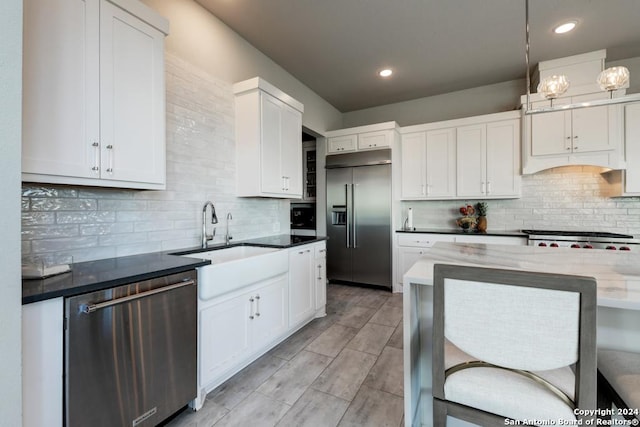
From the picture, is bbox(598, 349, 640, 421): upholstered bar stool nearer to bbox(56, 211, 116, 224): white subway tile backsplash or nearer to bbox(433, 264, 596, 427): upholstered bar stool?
bbox(433, 264, 596, 427): upholstered bar stool

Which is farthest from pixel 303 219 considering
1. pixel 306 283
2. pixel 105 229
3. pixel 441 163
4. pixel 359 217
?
pixel 105 229

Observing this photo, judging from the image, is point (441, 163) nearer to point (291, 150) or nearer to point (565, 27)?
point (565, 27)

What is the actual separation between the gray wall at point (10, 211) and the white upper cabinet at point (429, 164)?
4153mm

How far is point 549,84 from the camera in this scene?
1.87m

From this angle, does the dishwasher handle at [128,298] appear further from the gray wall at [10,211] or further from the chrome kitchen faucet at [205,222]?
the chrome kitchen faucet at [205,222]

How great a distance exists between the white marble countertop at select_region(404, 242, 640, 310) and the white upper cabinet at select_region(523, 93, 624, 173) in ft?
6.63

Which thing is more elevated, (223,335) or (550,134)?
(550,134)

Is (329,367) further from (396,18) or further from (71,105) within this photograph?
(396,18)

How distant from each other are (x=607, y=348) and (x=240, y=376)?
2131 millimetres

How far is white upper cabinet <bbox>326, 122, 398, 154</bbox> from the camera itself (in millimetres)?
4160

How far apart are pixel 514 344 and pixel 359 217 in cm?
346

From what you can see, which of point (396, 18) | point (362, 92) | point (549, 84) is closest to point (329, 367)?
point (549, 84)

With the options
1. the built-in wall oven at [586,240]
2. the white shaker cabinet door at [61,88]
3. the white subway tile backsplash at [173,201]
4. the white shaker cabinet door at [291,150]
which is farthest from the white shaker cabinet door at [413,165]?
the white shaker cabinet door at [61,88]

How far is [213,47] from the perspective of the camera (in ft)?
8.48
